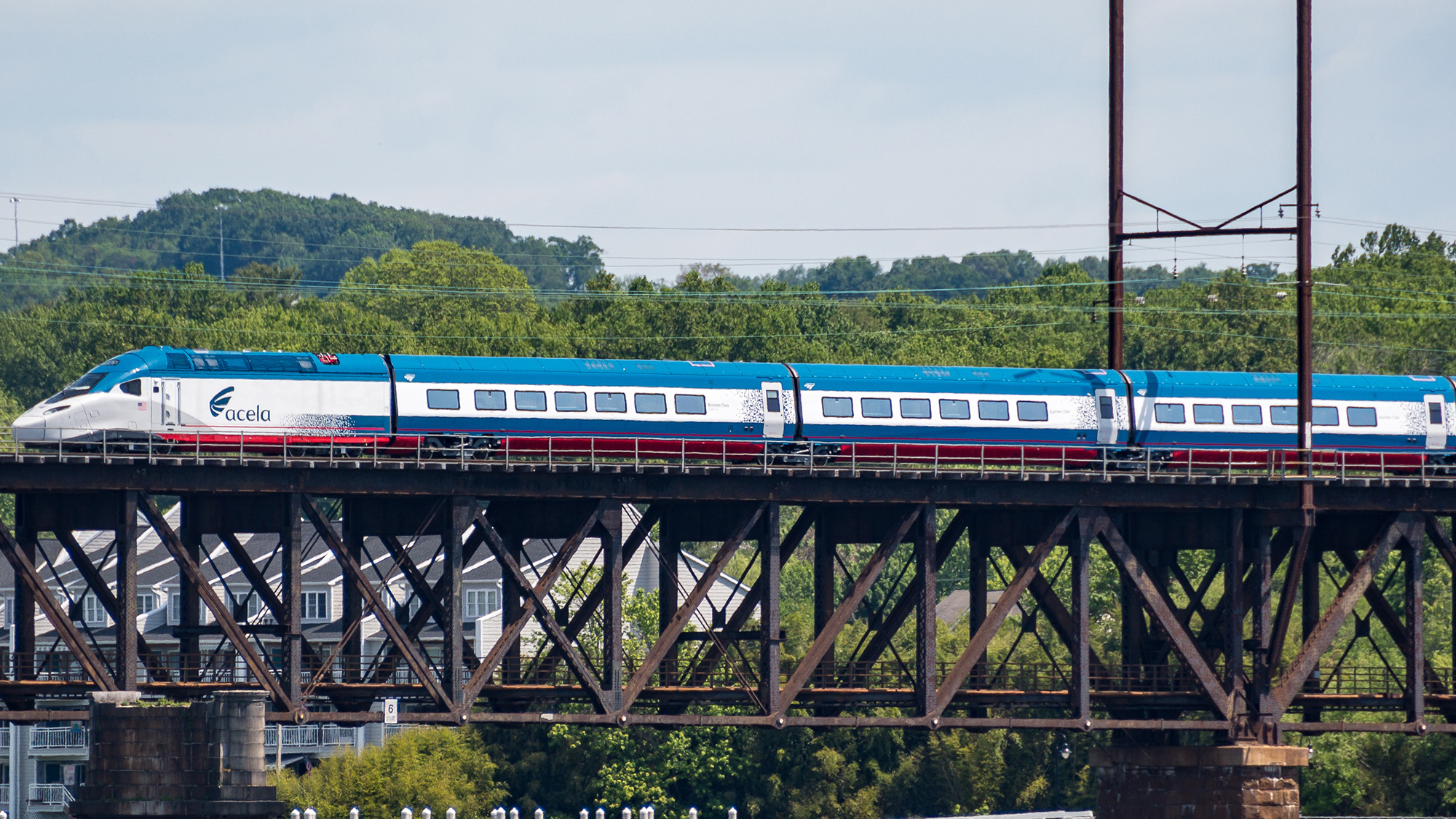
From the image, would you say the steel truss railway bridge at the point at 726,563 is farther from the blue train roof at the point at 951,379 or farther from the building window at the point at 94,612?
the building window at the point at 94,612

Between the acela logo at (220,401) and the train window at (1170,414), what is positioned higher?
the acela logo at (220,401)

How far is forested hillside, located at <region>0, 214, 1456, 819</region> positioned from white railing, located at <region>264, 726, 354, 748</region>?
11.9 metres

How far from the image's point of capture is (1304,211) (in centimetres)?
6675

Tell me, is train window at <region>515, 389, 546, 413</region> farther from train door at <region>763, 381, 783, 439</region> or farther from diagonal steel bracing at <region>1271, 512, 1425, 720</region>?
diagonal steel bracing at <region>1271, 512, 1425, 720</region>

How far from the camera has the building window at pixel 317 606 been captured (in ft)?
397

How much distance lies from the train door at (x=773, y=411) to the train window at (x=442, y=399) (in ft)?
31.6

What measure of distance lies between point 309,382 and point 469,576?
59208 millimetres

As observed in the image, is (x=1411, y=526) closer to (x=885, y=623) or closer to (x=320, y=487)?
(x=885, y=623)

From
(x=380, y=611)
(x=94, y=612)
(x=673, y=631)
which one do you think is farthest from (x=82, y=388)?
(x=94, y=612)

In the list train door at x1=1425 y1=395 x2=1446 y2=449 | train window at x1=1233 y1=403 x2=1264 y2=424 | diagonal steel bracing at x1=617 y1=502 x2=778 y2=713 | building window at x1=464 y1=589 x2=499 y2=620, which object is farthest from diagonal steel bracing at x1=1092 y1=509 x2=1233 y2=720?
building window at x1=464 y1=589 x2=499 y2=620

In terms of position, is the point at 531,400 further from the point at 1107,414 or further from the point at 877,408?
the point at 1107,414

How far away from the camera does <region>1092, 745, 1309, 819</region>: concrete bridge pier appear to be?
64.6 meters

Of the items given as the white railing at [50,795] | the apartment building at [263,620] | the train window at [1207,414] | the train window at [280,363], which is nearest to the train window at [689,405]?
the train window at [280,363]

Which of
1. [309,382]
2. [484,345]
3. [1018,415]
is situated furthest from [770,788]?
[484,345]
